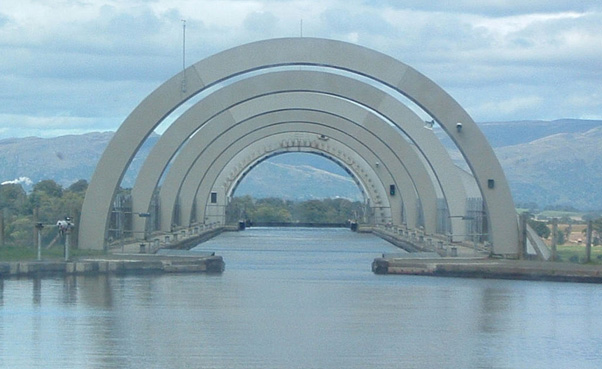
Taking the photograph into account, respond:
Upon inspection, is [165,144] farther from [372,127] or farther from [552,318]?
[552,318]

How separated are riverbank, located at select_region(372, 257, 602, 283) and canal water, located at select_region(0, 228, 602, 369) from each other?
682mm

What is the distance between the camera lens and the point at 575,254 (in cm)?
2825

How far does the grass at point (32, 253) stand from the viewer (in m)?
23.6

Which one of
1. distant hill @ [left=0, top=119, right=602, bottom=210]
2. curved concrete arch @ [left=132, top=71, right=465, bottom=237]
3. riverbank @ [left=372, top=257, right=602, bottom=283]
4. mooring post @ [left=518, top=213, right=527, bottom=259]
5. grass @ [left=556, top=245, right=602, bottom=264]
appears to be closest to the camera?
riverbank @ [left=372, top=257, right=602, bottom=283]

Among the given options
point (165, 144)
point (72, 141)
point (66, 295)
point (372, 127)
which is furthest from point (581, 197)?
point (66, 295)

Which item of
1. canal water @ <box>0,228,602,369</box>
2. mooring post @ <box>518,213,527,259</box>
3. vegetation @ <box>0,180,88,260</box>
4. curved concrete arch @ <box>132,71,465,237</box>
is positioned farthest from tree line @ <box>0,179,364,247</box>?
mooring post @ <box>518,213,527,259</box>

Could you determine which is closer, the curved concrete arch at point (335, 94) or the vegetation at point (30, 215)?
the vegetation at point (30, 215)

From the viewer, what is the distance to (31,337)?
1262 centimetres

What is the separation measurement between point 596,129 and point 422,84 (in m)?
146

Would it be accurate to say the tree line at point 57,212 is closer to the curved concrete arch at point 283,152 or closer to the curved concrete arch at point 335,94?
the curved concrete arch at point 335,94

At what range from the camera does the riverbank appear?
22625 millimetres

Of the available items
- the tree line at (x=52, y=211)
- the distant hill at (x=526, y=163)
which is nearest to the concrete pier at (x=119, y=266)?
the tree line at (x=52, y=211)

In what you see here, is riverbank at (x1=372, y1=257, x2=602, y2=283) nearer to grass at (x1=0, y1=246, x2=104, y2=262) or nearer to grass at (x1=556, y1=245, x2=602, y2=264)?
grass at (x1=556, y1=245, x2=602, y2=264)

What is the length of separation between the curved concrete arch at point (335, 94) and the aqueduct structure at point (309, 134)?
0.03m
